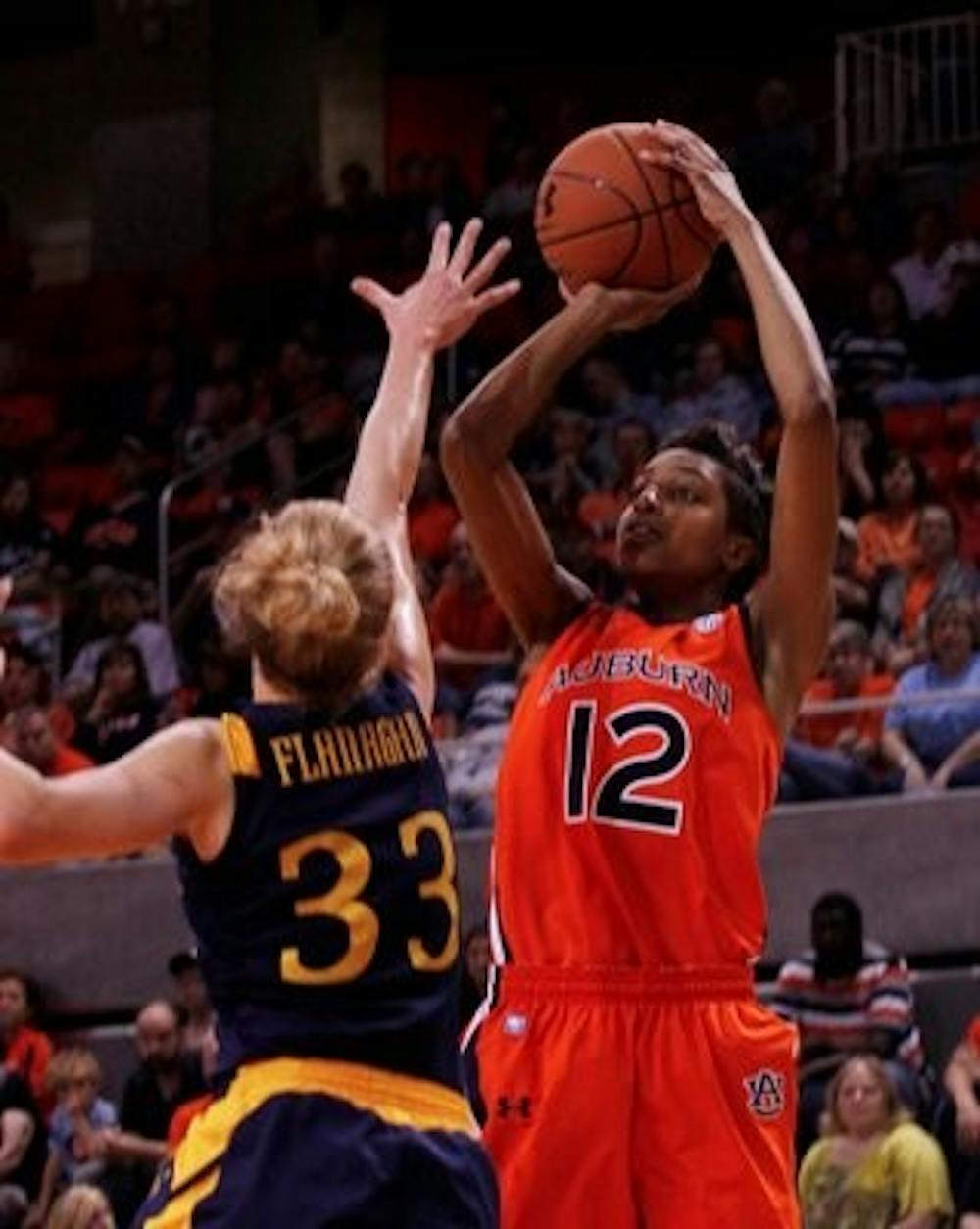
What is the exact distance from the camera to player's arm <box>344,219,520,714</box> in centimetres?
454

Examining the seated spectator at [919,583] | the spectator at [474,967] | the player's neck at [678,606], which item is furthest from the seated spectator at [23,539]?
the player's neck at [678,606]

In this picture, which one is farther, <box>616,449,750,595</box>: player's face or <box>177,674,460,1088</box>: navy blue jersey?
<box>616,449,750,595</box>: player's face

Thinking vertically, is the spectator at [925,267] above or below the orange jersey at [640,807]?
above

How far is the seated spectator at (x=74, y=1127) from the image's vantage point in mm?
10758

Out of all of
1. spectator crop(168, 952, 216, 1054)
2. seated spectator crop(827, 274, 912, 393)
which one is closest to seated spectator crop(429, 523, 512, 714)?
spectator crop(168, 952, 216, 1054)

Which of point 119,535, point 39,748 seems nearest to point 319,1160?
point 39,748

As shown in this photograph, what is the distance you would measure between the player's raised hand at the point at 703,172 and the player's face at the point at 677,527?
1.34 ft

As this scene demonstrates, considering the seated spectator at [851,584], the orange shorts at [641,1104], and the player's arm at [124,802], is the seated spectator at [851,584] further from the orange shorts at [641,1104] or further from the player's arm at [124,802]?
the player's arm at [124,802]

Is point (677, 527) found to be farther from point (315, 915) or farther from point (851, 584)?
point (851, 584)

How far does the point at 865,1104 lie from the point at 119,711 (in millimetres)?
4691

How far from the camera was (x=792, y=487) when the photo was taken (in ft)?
17.0

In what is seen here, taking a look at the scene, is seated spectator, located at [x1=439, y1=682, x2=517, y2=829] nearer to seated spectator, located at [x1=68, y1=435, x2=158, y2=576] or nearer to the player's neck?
seated spectator, located at [x1=68, y1=435, x2=158, y2=576]

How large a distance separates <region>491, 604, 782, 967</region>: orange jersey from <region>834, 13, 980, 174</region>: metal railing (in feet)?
38.0

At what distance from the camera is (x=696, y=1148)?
5000 millimetres
